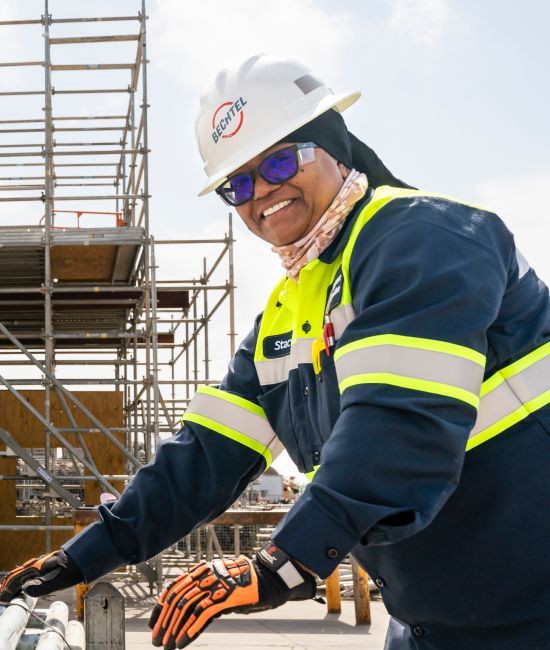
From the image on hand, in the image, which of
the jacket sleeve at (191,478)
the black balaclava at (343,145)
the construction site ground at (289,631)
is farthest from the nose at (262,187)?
the construction site ground at (289,631)

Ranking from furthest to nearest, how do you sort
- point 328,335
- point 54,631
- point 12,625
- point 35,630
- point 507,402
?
point 35,630 → point 54,631 → point 12,625 → point 328,335 → point 507,402

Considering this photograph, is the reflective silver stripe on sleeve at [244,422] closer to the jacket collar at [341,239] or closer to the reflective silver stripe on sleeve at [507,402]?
the jacket collar at [341,239]

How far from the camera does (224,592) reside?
1.94 m

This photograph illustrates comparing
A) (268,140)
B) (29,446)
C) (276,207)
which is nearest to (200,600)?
(276,207)

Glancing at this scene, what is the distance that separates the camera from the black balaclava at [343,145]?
271 cm

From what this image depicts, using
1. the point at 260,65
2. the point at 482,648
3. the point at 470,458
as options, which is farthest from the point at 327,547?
the point at 260,65

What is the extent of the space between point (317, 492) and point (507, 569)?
566mm

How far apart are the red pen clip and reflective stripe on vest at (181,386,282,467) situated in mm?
608

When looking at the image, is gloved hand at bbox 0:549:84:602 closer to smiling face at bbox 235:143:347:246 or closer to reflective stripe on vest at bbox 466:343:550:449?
smiling face at bbox 235:143:347:246

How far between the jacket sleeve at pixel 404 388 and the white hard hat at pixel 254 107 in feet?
1.95

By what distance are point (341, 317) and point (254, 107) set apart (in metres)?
0.71

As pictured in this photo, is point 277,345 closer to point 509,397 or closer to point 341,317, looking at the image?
point 341,317

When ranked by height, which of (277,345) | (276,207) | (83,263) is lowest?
(277,345)

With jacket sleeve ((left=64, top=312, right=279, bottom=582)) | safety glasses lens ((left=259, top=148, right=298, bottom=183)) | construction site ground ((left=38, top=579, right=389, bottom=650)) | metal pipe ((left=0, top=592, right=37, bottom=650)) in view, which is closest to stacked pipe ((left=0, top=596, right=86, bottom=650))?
metal pipe ((left=0, top=592, right=37, bottom=650))
